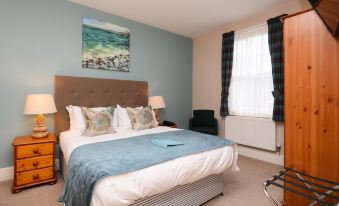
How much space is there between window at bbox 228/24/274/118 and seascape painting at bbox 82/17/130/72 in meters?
2.21

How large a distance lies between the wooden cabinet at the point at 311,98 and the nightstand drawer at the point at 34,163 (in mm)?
A: 2795

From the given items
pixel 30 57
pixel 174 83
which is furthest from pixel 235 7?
pixel 30 57

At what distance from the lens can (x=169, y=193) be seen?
171cm

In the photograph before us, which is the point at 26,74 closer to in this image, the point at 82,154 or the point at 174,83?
the point at 82,154

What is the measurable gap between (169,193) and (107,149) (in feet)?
2.38

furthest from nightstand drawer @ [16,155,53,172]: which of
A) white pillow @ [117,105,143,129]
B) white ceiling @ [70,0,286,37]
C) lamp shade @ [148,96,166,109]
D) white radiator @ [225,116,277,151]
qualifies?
white radiator @ [225,116,277,151]

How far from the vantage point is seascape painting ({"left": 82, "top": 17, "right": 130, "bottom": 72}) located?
3.16 meters

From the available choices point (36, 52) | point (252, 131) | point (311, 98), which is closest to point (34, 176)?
point (36, 52)

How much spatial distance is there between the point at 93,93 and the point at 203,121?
2.33 meters

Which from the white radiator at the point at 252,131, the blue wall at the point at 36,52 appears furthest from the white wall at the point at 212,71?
the blue wall at the point at 36,52

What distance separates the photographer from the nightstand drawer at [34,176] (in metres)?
2.26

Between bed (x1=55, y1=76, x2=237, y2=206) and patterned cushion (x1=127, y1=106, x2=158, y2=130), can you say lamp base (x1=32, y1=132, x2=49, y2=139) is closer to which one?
bed (x1=55, y1=76, x2=237, y2=206)

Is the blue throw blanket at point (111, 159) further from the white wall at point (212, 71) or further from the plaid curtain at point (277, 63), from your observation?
the white wall at point (212, 71)

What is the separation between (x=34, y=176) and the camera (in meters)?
2.34
